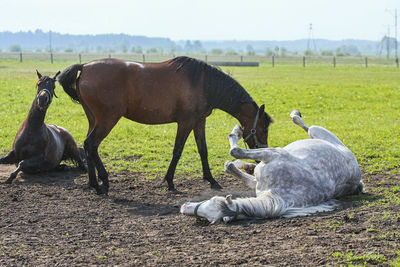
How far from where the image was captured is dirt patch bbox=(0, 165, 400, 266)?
4754 millimetres

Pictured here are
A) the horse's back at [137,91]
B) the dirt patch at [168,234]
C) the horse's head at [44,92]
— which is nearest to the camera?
the dirt patch at [168,234]

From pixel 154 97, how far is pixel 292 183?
274 cm

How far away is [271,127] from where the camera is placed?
45.7 feet

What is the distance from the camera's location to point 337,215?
5.90m

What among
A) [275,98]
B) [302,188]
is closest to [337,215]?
[302,188]

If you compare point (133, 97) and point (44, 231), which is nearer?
point (44, 231)

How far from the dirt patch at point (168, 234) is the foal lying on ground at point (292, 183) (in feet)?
0.52

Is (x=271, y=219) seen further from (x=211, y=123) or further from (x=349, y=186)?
(x=211, y=123)

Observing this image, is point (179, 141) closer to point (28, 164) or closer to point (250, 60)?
point (28, 164)

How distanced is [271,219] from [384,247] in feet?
4.66

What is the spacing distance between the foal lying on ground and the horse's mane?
4.21 feet

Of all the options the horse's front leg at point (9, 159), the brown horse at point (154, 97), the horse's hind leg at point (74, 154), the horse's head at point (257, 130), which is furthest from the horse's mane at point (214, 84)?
the horse's front leg at point (9, 159)

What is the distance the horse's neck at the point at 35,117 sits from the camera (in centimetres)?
855

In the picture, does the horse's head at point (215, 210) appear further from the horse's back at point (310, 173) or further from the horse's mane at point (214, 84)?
the horse's mane at point (214, 84)
